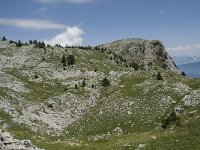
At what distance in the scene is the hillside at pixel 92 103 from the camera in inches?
1812

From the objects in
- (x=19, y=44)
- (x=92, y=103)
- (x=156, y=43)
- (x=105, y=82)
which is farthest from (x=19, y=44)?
(x=156, y=43)

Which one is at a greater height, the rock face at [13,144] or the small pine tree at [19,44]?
the small pine tree at [19,44]

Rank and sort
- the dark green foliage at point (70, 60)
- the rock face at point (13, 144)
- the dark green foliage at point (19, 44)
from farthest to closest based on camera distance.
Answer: the dark green foliage at point (19, 44), the dark green foliage at point (70, 60), the rock face at point (13, 144)

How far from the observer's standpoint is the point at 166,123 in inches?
1986

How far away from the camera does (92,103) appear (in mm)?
82562

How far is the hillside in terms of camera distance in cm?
4603

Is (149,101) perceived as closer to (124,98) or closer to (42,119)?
(124,98)

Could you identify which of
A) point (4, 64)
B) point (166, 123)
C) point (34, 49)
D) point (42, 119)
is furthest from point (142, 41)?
point (166, 123)

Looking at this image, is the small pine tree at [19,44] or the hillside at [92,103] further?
the small pine tree at [19,44]

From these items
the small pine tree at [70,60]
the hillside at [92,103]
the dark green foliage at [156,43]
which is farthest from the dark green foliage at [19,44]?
the dark green foliage at [156,43]

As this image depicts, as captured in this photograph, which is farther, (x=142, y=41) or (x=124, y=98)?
(x=142, y=41)

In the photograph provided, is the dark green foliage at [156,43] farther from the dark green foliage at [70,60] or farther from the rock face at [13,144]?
the rock face at [13,144]

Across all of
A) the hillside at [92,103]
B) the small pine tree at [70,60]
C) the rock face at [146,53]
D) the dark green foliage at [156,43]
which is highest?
the dark green foliage at [156,43]

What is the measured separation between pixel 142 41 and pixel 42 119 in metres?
129
